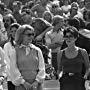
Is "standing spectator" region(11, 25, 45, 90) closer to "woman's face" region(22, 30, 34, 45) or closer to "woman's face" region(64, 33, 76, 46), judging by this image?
"woman's face" region(22, 30, 34, 45)

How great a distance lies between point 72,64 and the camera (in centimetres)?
684

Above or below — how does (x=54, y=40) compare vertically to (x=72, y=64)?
above

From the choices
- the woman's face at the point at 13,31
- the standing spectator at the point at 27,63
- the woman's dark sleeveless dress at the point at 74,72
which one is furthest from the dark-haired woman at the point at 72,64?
the woman's face at the point at 13,31

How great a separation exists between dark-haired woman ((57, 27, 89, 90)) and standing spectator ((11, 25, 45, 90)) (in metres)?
0.35

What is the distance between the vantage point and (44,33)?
442 inches

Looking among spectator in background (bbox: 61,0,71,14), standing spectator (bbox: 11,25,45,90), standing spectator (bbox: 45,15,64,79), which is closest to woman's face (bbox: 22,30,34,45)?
standing spectator (bbox: 11,25,45,90)

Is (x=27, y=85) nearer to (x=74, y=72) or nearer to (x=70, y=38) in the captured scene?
(x=74, y=72)

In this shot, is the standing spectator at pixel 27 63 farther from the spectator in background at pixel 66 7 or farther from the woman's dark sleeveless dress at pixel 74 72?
the spectator in background at pixel 66 7

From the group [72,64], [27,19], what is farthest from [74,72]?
[27,19]

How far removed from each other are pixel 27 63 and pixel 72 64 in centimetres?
71

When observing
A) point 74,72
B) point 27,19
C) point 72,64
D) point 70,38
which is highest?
point 27,19

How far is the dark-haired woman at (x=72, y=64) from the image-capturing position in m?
6.85

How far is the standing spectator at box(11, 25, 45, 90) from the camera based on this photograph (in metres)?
6.81

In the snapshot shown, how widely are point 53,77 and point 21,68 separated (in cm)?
459
